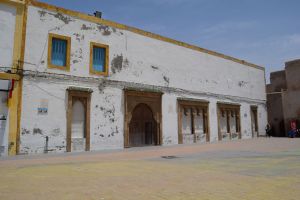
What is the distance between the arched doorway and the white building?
0.06 meters

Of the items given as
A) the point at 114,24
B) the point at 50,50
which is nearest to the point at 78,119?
the point at 50,50

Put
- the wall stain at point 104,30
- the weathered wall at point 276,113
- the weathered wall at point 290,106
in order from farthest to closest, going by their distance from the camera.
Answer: the weathered wall at point 276,113, the weathered wall at point 290,106, the wall stain at point 104,30

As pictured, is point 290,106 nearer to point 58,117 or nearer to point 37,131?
point 58,117

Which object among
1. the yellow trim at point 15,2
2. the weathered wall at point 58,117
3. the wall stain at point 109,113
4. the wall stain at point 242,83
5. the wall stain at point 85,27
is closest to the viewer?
the yellow trim at point 15,2

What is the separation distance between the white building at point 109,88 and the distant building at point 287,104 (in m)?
7.07

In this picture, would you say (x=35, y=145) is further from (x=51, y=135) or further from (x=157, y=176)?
(x=157, y=176)

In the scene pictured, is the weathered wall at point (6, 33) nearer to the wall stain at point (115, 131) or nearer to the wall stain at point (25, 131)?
the wall stain at point (25, 131)

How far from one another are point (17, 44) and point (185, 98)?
1145 cm

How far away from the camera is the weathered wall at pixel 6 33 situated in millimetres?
11875

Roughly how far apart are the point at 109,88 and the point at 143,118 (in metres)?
3.28

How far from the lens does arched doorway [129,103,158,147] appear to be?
16.5m

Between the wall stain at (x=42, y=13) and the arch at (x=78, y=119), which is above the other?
the wall stain at (x=42, y=13)

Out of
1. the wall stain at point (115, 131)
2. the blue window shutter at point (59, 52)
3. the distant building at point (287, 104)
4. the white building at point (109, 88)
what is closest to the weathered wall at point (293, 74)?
the distant building at point (287, 104)

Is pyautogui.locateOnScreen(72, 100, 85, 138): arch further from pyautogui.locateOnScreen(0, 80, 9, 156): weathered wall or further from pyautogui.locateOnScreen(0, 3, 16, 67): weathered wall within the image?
pyautogui.locateOnScreen(0, 3, 16, 67): weathered wall
